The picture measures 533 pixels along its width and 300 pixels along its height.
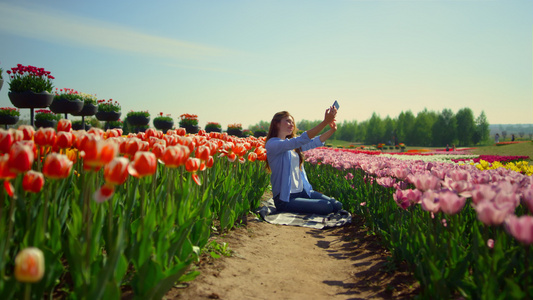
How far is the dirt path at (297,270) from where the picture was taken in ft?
9.02

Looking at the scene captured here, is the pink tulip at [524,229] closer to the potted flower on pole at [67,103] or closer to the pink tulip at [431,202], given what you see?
the pink tulip at [431,202]

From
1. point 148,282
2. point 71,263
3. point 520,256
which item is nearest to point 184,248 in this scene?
point 148,282

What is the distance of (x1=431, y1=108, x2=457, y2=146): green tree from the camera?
57.3 meters

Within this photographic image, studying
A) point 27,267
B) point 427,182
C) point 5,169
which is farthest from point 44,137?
point 427,182

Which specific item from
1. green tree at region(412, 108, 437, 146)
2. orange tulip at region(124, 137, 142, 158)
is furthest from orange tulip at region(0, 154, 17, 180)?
green tree at region(412, 108, 437, 146)

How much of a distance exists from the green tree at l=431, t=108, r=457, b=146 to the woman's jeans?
5833 centimetres

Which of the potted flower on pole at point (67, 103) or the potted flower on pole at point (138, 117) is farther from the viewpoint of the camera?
the potted flower on pole at point (138, 117)

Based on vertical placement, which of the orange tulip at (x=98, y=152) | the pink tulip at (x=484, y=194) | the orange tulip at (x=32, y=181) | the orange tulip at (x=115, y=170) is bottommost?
the pink tulip at (x=484, y=194)

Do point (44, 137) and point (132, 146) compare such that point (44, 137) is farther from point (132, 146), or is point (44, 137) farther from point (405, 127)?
point (405, 127)

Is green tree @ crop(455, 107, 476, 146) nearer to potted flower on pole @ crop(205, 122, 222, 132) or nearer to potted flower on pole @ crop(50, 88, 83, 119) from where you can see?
potted flower on pole @ crop(205, 122, 222, 132)

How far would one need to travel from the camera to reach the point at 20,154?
168cm

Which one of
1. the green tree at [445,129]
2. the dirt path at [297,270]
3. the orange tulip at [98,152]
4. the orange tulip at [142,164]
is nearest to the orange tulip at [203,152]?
the dirt path at [297,270]

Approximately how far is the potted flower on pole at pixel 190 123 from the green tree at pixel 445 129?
50.3m

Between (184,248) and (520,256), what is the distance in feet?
6.93
